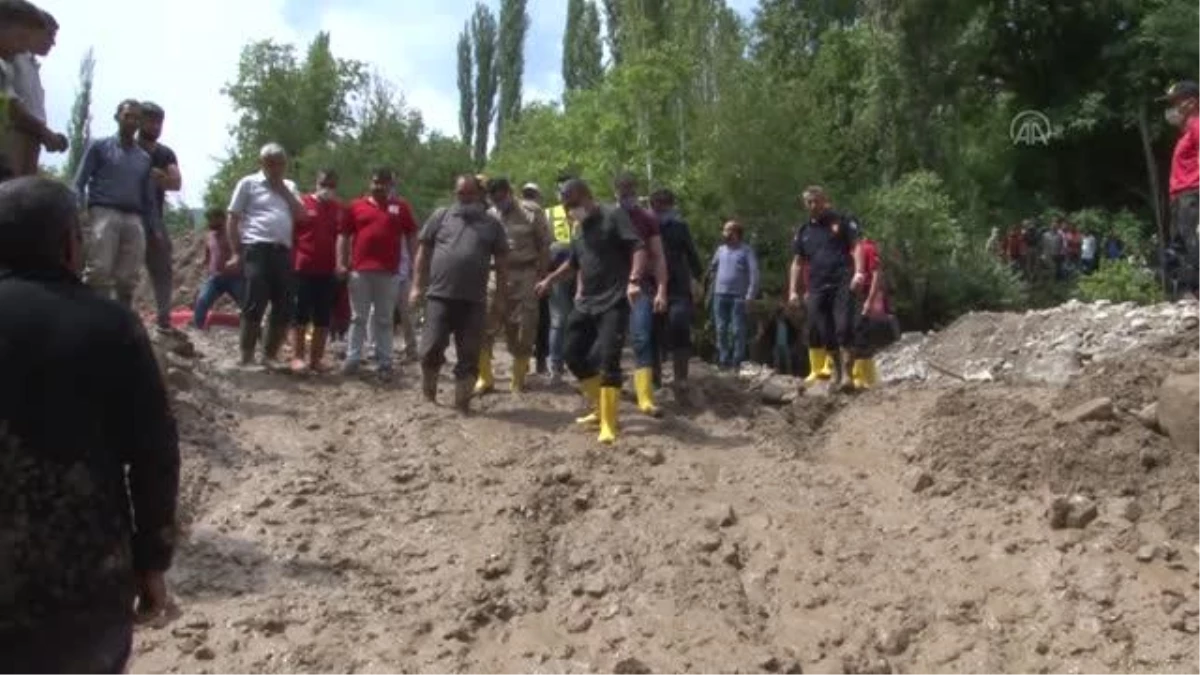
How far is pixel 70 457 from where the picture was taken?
14.0 feet

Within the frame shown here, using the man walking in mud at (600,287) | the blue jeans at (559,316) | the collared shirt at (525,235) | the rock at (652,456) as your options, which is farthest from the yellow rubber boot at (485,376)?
the rock at (652,456)

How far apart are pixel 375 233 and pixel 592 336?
86.6 inches

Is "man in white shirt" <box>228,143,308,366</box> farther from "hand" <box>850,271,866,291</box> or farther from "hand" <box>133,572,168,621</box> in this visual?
"hand" <box>133,572,168,621</box>

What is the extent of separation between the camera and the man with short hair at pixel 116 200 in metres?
10.9

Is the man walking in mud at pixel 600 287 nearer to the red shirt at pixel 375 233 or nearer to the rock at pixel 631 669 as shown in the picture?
the red shirt at pixel 375 233

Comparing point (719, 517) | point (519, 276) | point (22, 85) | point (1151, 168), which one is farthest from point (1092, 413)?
point (1151, 168)

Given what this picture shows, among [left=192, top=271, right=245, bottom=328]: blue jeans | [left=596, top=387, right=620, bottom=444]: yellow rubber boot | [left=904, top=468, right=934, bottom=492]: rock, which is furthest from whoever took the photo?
[left=192, top=271, right=245, bottom=328]: blue jeans

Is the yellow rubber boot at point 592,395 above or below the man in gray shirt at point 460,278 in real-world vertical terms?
below

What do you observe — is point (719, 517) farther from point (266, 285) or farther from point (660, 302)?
point (266, 285)

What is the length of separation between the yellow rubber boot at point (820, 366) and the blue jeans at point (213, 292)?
4.49m

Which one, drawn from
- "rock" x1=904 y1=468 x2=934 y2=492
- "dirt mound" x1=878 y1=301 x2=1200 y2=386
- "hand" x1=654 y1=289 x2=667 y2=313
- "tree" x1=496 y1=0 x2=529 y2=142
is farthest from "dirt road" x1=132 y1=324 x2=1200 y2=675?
"tree" x1=496 y1=0 x2=529 y2=142

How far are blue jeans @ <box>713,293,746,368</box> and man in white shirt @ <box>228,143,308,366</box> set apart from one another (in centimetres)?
461

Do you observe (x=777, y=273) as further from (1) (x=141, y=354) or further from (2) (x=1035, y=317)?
(1) (x=141, y=354)

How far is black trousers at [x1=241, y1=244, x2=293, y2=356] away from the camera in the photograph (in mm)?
12234
